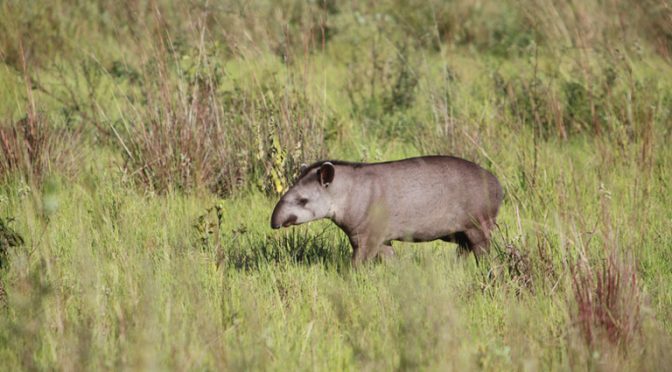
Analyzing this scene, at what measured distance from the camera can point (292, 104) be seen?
6973 mm

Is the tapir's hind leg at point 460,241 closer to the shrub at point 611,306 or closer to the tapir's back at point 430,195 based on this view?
the tapir's back at point 430,195

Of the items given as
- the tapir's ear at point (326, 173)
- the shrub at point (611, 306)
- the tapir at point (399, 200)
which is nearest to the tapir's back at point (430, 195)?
the tapir at point (399, 200)

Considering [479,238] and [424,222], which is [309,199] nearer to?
[424,222]

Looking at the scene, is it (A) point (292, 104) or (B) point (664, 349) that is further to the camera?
(A) point (292, 104)

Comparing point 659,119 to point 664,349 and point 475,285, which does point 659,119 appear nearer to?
point 475,285

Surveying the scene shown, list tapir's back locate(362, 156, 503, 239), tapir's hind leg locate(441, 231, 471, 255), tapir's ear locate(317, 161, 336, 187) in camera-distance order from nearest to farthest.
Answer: tapir's ear locate(317, 161, 336, 187) → tapir's back locate(362, 156, 503, 239) → tapir's hind leg locate(441, 231, 471, 255)

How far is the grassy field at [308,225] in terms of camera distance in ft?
12.7

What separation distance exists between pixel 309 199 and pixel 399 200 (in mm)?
517

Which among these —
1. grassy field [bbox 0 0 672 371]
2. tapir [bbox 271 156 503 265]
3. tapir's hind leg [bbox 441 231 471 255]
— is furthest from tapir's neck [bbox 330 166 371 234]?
tapir's hind leg [bbox 441 231 471 255]

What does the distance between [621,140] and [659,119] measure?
3.34 ft

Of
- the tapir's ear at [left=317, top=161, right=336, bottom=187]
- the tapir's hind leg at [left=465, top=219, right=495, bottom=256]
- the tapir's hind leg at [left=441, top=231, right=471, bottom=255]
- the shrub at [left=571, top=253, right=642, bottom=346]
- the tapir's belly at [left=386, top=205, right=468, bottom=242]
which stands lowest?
the tapir's hind leg at [left=441, top=231, right=471, bottom=255]

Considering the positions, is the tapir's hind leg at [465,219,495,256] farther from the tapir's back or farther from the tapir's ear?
the tapir's ear

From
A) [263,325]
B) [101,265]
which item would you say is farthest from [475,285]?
[101,265]

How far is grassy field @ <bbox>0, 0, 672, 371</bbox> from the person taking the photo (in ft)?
12.7
